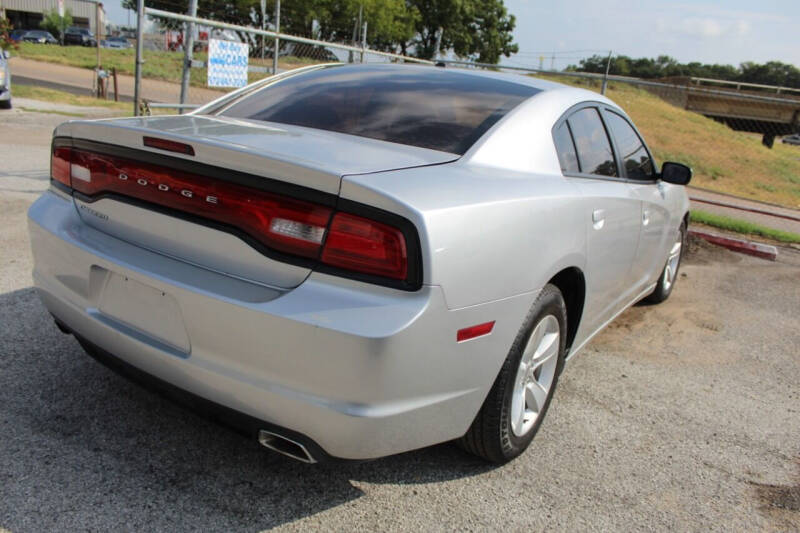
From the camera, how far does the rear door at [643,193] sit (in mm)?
3766

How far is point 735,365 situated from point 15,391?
12.9 feet

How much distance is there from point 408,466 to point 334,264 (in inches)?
41.1

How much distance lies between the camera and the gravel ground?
222 cm

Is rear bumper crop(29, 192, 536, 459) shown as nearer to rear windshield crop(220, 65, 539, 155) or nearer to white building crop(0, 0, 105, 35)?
rear windshield crop(220, 65, 539, 155)

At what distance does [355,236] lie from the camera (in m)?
1.94

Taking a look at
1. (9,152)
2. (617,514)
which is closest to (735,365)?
(617,514)

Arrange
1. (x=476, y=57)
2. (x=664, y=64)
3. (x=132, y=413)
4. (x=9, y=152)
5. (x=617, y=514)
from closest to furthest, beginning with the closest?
(x=617, y=514) < (x=132, y=413) < (x=9, y=152) < (x=476, y=57) < (x=664, y=64)

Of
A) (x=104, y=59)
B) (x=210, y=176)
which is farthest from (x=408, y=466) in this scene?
(x=104, y=59)

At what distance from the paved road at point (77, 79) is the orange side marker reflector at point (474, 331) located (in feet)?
52.6

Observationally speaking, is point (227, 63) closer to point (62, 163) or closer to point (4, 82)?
point (62, 163)

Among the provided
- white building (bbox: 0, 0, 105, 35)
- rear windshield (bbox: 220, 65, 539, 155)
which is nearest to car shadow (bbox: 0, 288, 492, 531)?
rear windshield (bbox: 220, 65, 539, 155)

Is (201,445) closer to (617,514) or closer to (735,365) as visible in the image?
(617,514)

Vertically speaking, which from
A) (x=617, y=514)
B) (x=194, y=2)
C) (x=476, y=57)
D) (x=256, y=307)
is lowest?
(x=617, y=514)

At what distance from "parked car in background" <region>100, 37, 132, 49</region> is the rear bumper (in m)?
54.5
